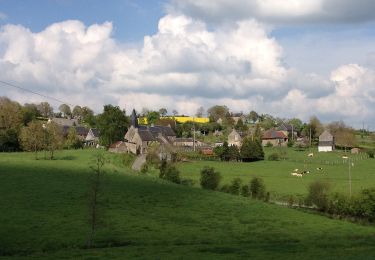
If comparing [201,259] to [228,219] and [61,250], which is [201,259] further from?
[228,219]

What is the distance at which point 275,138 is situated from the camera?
172 m

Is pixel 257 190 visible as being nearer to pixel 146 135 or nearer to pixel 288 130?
pixel 146 135

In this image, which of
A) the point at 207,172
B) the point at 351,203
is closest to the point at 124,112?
the point at 207,172

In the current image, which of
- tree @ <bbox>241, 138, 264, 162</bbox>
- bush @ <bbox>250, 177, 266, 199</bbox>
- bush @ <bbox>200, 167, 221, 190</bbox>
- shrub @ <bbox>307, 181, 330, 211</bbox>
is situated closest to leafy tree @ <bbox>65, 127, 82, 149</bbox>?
tree @ <bbox>241, 138, 264, 162</bbox>

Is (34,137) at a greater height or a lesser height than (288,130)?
lesser

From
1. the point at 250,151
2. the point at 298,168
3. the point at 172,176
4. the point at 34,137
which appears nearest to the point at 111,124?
the point at 34,137

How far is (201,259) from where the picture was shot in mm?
30000

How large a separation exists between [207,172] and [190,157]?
52.2 metres

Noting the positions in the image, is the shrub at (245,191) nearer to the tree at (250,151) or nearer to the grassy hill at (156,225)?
the grassy hill at (156,225)

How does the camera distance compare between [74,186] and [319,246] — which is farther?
[74,186]

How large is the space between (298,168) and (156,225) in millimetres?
69531

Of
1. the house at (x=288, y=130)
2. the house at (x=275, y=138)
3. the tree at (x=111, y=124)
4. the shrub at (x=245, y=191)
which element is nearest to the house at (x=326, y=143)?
the house at (x=275, y=138)

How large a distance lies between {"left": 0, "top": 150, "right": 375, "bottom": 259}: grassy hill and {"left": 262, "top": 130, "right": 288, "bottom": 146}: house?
106356 mm

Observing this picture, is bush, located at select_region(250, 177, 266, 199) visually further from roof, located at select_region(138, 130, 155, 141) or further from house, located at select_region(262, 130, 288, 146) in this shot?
house, located at select_region(262, 130, 288, 146)
